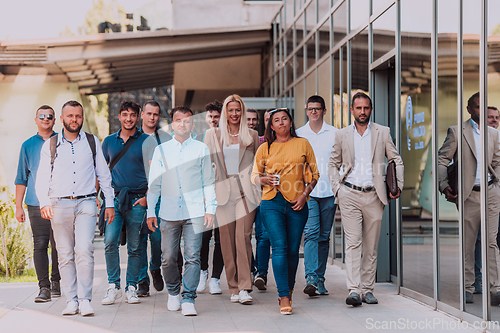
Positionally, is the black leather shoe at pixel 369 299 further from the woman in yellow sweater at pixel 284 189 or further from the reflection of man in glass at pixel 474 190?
the reflection of man in glass at pixel 474 190

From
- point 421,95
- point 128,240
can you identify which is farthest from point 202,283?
point 421,95

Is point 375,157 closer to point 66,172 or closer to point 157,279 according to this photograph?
point 157,279

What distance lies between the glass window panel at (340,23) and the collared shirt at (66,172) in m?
4.78

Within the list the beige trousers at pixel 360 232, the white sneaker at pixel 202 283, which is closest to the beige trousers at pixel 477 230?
the beige trousers at pixel 360 232

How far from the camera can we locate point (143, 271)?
6496mm

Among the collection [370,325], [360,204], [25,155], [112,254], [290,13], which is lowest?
[370,325]

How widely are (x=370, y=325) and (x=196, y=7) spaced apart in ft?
51.2

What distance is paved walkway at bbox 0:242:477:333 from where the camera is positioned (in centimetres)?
492

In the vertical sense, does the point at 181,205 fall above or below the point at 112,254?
above

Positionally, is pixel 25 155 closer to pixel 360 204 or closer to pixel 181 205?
pixel 181 205

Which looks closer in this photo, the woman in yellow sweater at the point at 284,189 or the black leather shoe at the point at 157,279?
the woman in yellow sweater at the point at 284,189

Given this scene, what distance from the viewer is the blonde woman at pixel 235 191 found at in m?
5.96

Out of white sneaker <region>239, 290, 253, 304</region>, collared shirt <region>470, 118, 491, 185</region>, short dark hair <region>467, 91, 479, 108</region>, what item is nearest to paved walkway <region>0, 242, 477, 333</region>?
white sneaker <region>239, 290, 253, 304</region>

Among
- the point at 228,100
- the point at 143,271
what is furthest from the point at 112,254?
the point at 228,100
